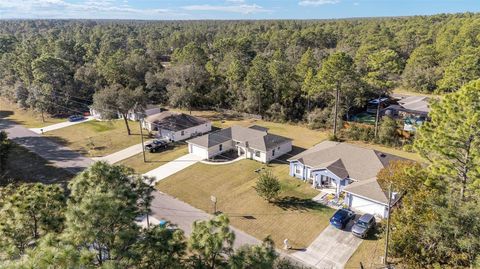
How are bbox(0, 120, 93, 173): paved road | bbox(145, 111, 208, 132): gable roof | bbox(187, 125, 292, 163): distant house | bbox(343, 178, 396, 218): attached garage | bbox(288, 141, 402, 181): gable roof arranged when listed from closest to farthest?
bbox(343, 178, 396, 218): attached garage
bbox(288, 141, 402, 181): gable roof
bbox(0, 120, 93, 173): paved road
bbox(187, 125, 292, 163): distant house
bbox(145, 111, 208, 132): gable roof

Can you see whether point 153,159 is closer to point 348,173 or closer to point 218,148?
point 218,148

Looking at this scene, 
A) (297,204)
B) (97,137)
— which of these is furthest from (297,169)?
(97,137)

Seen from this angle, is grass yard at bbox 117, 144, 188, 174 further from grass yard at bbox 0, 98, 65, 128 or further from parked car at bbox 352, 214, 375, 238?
grass yard at bbox 0, 98, 65, 128

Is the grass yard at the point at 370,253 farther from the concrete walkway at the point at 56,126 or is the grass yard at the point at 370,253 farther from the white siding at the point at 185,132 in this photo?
the concrete walkway at the point at 56,126

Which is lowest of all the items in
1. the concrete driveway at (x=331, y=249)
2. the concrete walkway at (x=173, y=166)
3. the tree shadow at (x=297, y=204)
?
the concrete driveway at (x=331, y=249)

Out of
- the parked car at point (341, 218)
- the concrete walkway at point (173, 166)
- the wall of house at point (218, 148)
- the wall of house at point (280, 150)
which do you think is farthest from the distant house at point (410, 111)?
the concrete walkway at point (173, 166)

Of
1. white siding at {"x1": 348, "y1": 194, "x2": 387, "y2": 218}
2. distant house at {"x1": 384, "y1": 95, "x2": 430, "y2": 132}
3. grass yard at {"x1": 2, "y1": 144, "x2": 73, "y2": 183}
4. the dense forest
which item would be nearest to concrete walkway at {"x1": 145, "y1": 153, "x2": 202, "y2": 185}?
grass yard at {"x1": 2, "y1": 144, "x2": 73, "y2": 183}

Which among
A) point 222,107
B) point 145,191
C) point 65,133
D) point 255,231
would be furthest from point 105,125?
point 145,191
